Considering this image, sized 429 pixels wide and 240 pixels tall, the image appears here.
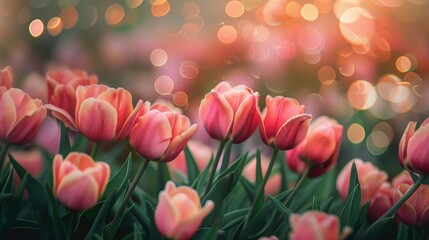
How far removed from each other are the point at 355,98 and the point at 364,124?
216mm

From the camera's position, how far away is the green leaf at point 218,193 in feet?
1.65

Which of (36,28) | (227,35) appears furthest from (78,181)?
(36,28)

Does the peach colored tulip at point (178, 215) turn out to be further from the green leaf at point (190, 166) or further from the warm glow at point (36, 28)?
the warm glow at point (36, 28)

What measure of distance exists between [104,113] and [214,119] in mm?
90

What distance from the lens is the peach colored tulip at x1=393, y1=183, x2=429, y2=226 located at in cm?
53

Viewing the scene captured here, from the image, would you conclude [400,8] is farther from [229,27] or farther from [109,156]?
[109,156]

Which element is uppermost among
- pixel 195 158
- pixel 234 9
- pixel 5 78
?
pixel 234 9

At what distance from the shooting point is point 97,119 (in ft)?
1.58

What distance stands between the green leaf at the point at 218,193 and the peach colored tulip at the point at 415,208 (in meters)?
0.15

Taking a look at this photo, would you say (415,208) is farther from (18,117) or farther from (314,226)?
(18,117)

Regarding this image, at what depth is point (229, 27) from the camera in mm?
1325

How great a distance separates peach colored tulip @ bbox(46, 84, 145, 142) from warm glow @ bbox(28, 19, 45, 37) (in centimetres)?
87

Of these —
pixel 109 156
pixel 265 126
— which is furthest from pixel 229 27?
pixel 265 126

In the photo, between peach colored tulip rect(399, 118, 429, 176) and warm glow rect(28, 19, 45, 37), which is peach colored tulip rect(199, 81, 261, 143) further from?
warm glow rect(28, 19, 45, 37)
